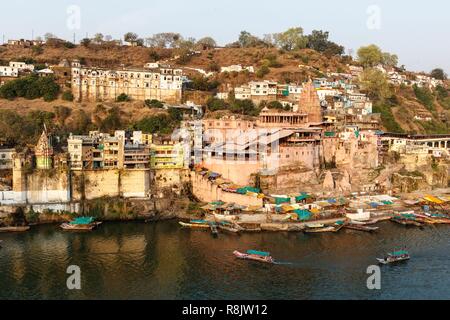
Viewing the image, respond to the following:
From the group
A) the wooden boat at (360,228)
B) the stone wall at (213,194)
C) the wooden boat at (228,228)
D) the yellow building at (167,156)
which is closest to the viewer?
the wooden boat at (228,228)

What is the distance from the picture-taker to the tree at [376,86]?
5253cm

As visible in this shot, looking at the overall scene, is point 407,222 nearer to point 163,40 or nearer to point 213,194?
point 213,194

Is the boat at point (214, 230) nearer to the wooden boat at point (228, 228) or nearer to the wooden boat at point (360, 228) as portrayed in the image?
the wooden boat at point (228, 228)

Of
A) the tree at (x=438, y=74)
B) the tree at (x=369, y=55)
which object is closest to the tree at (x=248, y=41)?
the tree at (x=369, y=55)

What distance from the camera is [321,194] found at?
109ft

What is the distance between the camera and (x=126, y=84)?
46438 mm

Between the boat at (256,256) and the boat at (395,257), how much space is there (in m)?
4.87

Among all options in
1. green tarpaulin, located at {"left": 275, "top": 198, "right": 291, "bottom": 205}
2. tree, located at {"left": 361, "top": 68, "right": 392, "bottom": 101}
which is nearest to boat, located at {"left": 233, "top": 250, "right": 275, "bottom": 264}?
green tarpaulin, located at {"left": 275, "top": 198, "right": 291, "bottom": 205}

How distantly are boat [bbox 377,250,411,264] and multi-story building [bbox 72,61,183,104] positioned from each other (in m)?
27.2

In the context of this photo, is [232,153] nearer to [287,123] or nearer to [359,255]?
[287,123]

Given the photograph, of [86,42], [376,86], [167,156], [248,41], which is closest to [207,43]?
[248,41]

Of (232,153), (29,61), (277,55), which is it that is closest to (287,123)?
(232,153)

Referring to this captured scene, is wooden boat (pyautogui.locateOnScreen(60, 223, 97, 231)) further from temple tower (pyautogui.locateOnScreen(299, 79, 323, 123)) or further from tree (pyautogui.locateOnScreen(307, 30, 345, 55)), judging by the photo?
tree (pyautogui.locateOnScreen(307, 30, 345, 55))
